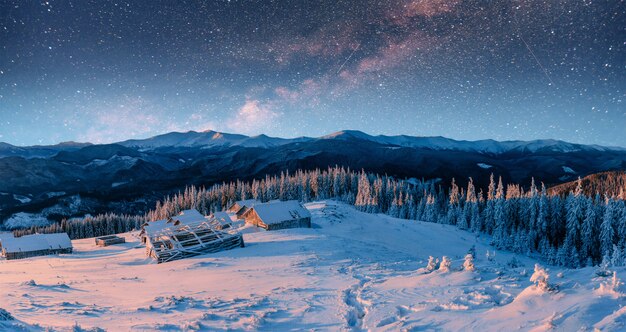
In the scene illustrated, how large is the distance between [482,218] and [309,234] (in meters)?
52.9

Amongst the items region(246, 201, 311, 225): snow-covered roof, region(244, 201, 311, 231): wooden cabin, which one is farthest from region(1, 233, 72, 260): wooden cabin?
region(246, 201, 311, 225): snow-covered roof

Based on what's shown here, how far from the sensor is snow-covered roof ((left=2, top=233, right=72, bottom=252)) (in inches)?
2168

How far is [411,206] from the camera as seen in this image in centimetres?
9156

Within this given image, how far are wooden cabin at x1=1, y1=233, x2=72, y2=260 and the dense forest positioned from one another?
144 feet

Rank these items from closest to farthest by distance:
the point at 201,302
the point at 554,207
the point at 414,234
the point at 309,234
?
the point at 201,302, the point at 309,234, the point at 414,234, the point at 554,207

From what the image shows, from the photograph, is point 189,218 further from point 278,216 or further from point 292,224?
point 292,224

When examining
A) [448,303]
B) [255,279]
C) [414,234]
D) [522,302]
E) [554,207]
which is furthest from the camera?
[554,207]

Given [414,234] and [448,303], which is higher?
[448,303]

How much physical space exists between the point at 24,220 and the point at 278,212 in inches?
7414

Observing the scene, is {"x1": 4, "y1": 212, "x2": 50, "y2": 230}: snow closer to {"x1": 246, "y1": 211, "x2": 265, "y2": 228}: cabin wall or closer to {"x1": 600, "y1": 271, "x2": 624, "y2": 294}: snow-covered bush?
{"x1": 246, "y1": 211, "x2": 265, "y2": 228}: cabin wall

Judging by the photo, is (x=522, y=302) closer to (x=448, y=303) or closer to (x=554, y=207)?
(x=448, y=303)

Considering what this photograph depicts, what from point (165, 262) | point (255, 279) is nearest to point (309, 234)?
point (165, 262)

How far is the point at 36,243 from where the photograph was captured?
5703cm

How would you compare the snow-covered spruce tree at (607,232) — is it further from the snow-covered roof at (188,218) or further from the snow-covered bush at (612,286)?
the snow-covered roof at (188,218)
